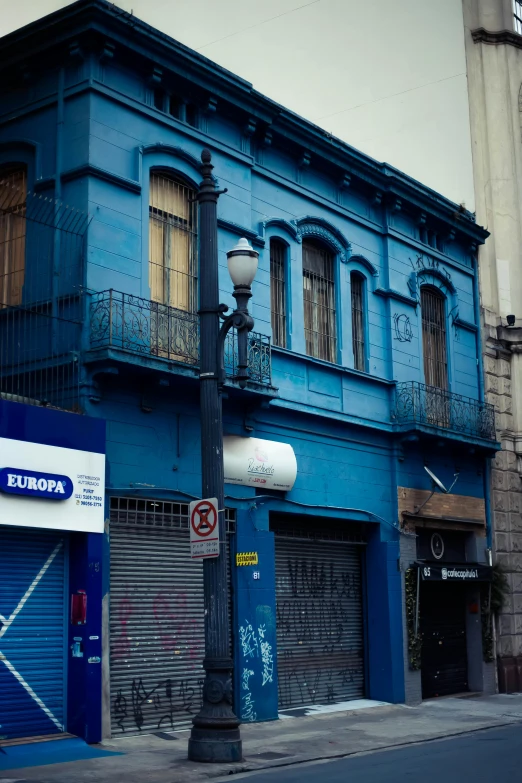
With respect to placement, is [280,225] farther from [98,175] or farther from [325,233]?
[98,175]

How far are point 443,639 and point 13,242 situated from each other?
12.0m

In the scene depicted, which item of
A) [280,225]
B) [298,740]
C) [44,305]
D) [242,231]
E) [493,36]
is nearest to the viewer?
[298,740]

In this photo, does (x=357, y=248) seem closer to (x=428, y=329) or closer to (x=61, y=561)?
(x=428, y=329)

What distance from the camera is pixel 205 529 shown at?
12.1 metres

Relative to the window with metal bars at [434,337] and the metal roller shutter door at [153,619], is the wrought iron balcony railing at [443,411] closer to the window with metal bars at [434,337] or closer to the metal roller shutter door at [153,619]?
the window with metal bars at [434,337]

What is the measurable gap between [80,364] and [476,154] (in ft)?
47.9

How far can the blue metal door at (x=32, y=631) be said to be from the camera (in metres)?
12.9

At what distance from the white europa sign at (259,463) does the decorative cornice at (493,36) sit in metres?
13.8

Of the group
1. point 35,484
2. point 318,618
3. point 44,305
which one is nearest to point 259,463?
point 318,618

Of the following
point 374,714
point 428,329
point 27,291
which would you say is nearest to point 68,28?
point 27,291

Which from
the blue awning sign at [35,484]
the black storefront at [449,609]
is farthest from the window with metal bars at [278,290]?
the blue awning sign at [35,484]

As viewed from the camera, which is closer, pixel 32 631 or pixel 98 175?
pixel 32 631

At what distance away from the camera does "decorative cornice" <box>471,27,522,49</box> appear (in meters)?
26.1

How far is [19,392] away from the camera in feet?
48.0
